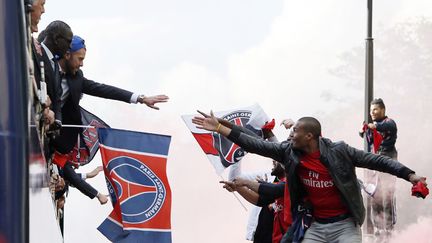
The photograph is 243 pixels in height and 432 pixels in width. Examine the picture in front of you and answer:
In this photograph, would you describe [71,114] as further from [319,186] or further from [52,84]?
[319,186]

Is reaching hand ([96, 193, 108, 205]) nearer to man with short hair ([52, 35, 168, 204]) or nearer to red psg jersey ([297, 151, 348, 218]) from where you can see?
man with short hair ([52, 35, 168, 204])

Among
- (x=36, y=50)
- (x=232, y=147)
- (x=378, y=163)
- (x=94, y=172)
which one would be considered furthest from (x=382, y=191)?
(x=36, y=50)

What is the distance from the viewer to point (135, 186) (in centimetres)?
1120

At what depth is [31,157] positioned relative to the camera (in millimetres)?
4113

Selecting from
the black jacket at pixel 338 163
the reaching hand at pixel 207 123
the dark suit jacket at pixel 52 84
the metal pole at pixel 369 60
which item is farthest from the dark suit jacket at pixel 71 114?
the metal pole at pixel 369 60

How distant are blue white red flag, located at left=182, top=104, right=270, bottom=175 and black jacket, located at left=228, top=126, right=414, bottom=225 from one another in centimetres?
417

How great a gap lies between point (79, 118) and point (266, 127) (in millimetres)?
3356

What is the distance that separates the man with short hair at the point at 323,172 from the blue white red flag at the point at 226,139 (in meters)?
4.18

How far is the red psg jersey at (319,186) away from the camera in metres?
9.52

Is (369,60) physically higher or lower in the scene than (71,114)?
lower

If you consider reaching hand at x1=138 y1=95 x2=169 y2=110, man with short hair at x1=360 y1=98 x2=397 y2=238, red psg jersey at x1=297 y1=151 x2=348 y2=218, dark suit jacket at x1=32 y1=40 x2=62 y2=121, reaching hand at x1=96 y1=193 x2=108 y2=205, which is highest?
dark suit jacket at x1=32 y1=40 x2=62 y2=121

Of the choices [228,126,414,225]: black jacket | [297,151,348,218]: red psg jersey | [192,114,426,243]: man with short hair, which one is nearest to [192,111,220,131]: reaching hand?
[192,114,426,243]: man with short hair

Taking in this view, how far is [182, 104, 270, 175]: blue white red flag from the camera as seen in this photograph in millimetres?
14117

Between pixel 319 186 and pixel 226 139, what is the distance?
4.68m
